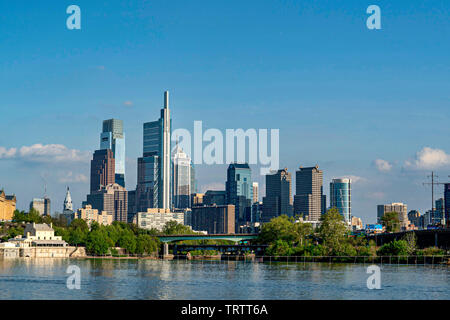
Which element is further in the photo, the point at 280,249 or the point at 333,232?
the point at 280,249

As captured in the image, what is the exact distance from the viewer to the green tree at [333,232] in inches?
6821

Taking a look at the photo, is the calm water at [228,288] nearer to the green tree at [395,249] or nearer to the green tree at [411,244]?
the green tree at [395,249]

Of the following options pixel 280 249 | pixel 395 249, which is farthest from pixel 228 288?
pixel 280 249

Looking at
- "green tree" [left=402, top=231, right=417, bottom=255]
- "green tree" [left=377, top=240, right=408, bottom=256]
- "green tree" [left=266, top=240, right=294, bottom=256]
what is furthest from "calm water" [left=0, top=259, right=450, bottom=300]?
"green tree" [left=266, top=240, right=294, bottom=256]

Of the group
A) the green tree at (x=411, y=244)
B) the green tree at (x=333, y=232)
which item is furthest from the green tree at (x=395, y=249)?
the green tree at (x=333, y=232)

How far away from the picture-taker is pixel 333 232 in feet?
576

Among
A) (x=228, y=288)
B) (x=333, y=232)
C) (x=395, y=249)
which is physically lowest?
(x=395, y=249)

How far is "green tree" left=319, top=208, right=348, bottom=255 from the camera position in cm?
17325

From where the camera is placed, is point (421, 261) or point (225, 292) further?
point (421, 261)

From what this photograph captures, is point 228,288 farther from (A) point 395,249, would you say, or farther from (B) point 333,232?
(B) point 333,232
